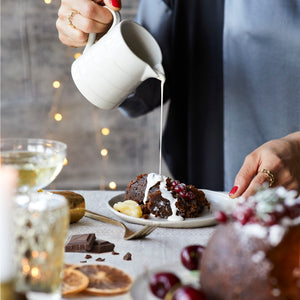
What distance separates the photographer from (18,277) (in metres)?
0.71

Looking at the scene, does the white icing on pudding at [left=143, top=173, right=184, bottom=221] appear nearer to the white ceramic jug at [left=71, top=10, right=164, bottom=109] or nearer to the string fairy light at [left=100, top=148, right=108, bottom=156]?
the white ceramic jug at [left=71, top=10, right=164, bottom=109]

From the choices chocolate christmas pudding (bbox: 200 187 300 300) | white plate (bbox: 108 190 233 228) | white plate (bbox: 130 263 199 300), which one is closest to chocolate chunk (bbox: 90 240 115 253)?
white plate (bbox: 108 190 233 228)

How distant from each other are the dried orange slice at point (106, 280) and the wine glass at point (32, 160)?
0.18m

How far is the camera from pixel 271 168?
4.76 feet

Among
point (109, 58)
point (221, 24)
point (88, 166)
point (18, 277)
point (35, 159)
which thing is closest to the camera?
point (18, 277)

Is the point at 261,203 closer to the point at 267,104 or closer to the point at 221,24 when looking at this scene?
the point at 267,104

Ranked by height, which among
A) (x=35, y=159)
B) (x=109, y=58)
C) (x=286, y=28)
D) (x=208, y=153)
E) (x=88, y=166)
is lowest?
(x=88, y=166)

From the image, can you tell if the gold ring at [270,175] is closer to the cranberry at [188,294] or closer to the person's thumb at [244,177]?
the person's thumb at [244,177]

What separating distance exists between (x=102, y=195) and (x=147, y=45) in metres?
0.55

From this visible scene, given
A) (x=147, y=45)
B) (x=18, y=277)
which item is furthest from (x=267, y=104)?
(x=18, y=277)

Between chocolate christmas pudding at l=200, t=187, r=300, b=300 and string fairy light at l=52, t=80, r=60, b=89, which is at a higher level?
string fairy light at l=52, t=80, r=60, b=89

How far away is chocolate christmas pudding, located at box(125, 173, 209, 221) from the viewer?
136 centimetres

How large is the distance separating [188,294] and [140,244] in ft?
1.51

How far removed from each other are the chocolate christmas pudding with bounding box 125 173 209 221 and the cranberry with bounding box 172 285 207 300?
0.63m
